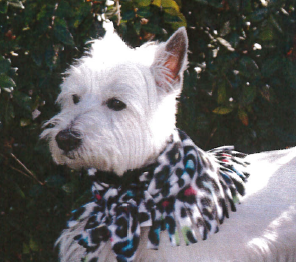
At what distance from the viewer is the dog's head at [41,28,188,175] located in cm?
137

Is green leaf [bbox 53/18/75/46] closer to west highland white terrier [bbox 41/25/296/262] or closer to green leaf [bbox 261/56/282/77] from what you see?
west highland white terrier [bbox 41/25/296/262]

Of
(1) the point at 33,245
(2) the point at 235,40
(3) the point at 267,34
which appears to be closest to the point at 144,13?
(2) the point at 235,40

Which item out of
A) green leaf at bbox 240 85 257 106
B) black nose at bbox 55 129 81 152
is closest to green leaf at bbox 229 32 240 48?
green leaf at bbox 240 85 257 106

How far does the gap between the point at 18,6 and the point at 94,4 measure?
0.34 m

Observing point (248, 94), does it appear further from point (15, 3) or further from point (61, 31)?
point (15, 3)

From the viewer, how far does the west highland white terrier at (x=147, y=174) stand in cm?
142

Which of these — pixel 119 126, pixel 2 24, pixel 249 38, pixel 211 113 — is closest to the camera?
pixel 119 126

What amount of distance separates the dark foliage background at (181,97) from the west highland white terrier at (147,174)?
52 centimetres

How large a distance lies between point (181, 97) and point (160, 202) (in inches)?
36.5

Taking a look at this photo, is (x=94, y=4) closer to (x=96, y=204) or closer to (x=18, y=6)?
(x=18, y=6)

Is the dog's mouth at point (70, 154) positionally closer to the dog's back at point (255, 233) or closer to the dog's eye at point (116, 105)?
the dog's eye at point (116, 105)

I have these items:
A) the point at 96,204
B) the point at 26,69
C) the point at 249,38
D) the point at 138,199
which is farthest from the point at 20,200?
the point at 249,38

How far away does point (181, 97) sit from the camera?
228cm

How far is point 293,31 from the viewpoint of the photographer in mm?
2391
